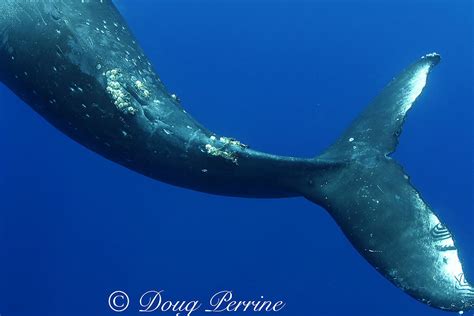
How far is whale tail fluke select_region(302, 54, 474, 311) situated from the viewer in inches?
200

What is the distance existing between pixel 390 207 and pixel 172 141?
2.46 m

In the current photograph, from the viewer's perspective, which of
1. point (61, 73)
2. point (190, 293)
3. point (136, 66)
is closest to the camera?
point (61, 73)

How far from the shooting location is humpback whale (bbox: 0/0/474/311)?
5.49 meters

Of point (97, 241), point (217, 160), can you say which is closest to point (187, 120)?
point (217, 160)

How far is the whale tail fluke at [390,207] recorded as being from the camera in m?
5.07

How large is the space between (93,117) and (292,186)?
2.35 meters

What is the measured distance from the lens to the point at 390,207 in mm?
5516

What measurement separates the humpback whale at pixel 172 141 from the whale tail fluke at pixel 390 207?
0.04 ft

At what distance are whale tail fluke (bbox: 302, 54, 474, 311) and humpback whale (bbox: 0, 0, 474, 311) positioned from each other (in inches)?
0.4

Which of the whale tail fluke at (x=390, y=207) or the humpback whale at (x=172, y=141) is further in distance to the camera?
the humpback whale at (x=172, y=141)

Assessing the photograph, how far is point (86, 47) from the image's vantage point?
18.6 ft

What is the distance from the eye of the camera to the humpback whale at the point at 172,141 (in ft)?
18.0

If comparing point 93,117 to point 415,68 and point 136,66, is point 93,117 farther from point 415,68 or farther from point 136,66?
point 415,68

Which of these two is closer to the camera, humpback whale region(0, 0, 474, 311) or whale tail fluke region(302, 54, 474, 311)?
whale tail fluke region(302, 54, 474, 311)
